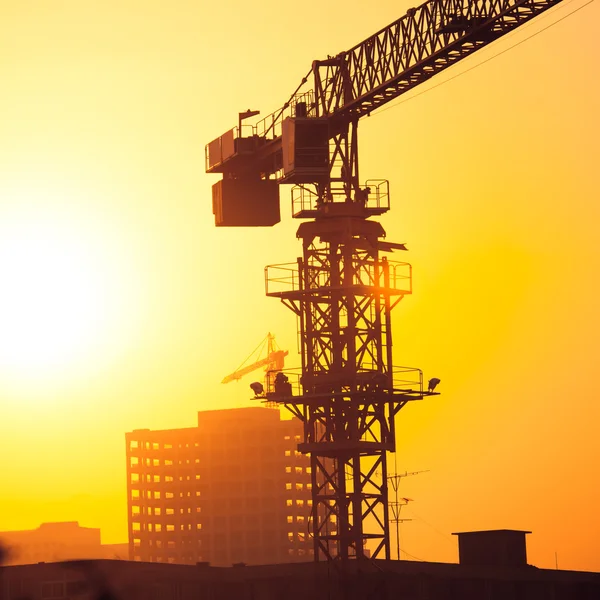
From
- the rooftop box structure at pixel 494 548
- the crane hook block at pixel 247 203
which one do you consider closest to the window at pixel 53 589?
the rooftop box structure at pixel 494 548

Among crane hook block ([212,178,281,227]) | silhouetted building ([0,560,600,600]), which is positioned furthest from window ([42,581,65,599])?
crane hook block ([212,178,281,227])

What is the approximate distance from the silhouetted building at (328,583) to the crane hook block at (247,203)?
2600 centimetres

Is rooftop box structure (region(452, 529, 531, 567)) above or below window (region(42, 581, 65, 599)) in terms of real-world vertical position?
above

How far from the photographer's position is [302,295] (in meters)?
96.9

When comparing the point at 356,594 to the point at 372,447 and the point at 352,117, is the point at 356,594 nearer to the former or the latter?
the point at 372,447

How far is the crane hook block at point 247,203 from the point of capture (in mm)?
106500

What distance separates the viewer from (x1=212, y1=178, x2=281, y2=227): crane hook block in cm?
10650

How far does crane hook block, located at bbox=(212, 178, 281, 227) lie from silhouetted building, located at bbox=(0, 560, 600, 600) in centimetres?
2600

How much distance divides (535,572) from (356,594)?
33.6 feet

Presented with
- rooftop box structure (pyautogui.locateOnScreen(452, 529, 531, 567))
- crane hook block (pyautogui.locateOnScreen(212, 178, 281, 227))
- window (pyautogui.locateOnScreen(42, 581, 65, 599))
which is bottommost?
window (pyautogui.locateOnScreen(42, 581, 65, 599))

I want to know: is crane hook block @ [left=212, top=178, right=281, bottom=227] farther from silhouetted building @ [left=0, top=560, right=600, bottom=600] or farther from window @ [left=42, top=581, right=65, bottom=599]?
window @ [left=42, top=581, right=65, bottom=599]

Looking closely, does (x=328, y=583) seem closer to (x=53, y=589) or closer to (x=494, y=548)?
(x=494, y=548)

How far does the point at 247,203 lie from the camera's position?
107m

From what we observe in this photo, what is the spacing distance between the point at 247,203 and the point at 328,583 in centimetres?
2891
